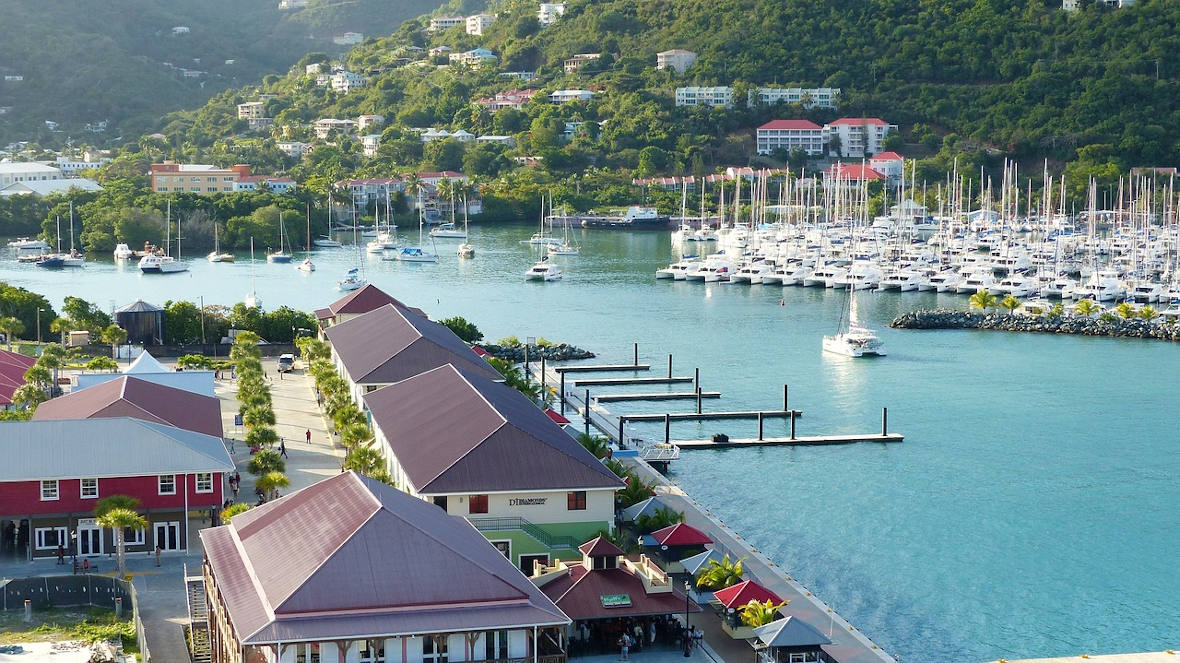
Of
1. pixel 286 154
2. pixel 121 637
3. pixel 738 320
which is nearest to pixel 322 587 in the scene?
pixel 121 637

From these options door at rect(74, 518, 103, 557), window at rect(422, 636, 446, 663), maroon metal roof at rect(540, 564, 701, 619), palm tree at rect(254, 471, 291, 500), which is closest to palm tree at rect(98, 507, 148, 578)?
door at rect(74, 518, 103, 557)

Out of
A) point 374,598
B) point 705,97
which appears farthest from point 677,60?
point 374,598

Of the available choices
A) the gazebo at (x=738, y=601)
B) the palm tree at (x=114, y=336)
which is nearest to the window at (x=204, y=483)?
the gazebo at (x=738, y=601)

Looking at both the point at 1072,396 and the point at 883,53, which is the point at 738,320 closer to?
the point at 1072,396

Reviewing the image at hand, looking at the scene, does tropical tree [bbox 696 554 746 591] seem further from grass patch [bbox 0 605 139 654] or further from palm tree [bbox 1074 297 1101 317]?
palm tree [bbox 1074 297 1101 317]

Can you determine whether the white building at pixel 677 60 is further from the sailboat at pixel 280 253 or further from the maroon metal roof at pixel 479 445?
the maroon metal roof at pixel 479 445
